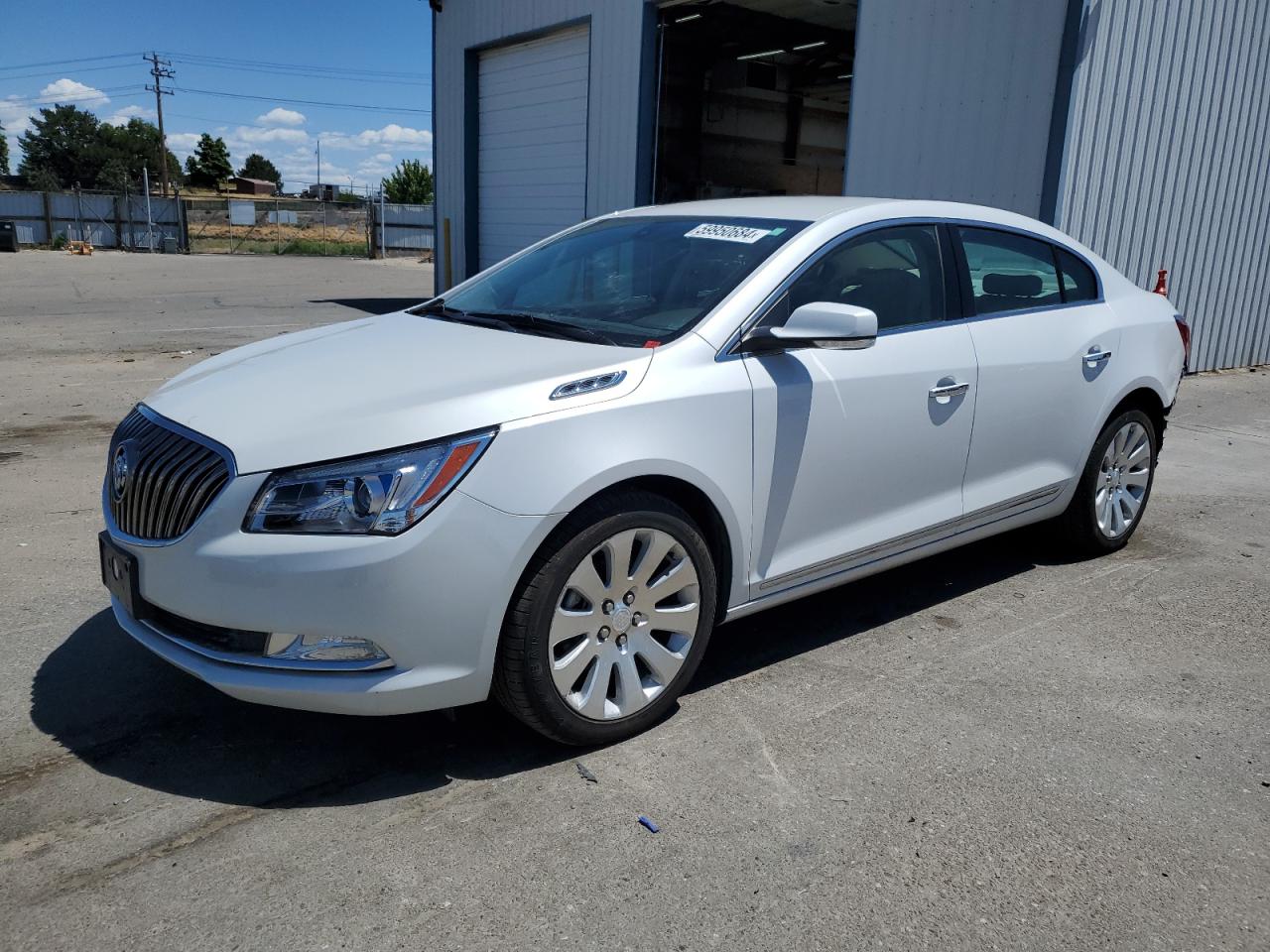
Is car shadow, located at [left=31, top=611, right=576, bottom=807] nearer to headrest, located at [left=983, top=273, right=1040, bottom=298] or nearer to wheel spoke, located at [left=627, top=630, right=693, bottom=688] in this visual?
wheel spoke, located at [left=627, top=630, right=693, bottom=688]

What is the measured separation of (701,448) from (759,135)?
62.4ft

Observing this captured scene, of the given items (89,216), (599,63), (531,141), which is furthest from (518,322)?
(89,216)

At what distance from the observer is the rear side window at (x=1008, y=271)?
14.0ft

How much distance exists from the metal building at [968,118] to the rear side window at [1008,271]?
16.2ft

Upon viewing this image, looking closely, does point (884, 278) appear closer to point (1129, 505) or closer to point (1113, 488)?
point (1113, 488)

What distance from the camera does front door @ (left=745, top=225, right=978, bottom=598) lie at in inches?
136

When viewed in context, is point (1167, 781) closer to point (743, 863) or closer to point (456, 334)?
point (743, 863)

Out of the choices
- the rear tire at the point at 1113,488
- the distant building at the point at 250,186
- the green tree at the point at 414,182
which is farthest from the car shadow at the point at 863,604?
the distant building at the point at 250,186

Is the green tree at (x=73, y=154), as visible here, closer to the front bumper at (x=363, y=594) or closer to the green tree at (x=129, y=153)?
the green tree at (x=129, y=153)

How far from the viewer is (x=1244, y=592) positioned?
473 centimetres

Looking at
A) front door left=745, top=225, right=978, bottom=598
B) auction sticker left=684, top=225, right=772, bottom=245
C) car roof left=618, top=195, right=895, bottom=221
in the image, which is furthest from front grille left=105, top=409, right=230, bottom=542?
car roof left=618, top=195, right=895, bottom=221

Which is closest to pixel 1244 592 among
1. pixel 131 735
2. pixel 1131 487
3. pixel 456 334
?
pixel 1131 487

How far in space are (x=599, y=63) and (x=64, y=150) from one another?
293 ft

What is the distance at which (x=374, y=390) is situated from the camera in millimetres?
3031
